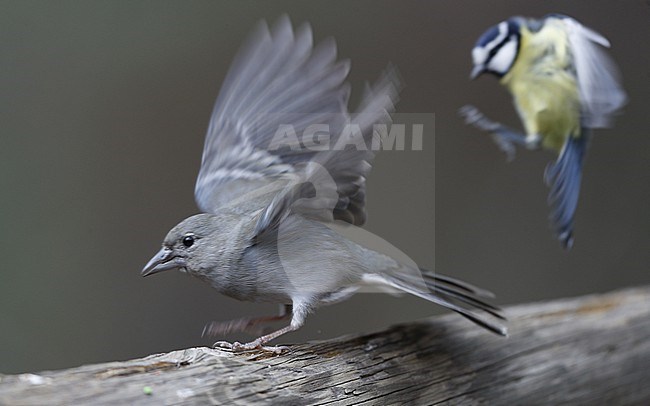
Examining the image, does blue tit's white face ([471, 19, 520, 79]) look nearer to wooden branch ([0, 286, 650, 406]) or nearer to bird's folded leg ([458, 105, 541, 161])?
bird's folded leg ([458, 105, 541, 161])

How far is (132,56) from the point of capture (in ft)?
10.7

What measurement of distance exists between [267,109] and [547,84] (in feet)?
2.64

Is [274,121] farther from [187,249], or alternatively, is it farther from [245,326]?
[245,326]

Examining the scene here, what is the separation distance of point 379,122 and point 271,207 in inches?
12.9

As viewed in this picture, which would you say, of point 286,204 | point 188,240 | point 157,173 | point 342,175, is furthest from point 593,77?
point 157,173

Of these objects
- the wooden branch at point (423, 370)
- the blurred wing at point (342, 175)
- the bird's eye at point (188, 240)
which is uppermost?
the blurred wing at point (342, 175)

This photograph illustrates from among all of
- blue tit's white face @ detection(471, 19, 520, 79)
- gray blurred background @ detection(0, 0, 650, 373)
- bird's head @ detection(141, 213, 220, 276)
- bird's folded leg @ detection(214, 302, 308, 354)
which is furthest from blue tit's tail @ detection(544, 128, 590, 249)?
gray blurred background @ detection(0, 0, 650, 373)

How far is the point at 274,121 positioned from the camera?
2146 millimetres

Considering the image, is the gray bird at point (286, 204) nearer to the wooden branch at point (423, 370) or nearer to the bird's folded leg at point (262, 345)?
the bird's folded leg at point (262, 345)

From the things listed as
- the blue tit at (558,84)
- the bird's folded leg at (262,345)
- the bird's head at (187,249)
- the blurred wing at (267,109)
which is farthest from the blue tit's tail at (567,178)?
the bird's head at (187,249)

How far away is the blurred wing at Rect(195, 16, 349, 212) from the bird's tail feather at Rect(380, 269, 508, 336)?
1.32 ft

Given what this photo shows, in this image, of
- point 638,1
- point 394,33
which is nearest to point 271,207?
point 638,1

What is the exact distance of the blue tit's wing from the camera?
1641mm

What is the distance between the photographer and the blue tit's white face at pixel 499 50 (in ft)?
5.71
